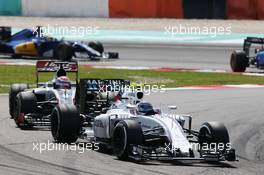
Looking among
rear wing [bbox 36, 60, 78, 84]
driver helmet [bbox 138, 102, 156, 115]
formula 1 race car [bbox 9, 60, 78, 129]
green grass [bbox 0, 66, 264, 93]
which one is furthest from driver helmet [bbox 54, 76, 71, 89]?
green grass [bbox 0, 66, 264, 93]

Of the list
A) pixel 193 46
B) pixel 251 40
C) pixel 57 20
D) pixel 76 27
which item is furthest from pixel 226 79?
pixel 57 20

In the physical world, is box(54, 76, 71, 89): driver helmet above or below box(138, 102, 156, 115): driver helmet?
above

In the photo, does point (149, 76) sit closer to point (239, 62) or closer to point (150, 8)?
point (239, 62)

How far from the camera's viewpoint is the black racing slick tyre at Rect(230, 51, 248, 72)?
28.1m

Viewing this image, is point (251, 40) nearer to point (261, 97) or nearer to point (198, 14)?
point (261, 97)

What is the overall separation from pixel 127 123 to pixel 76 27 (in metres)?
32.8

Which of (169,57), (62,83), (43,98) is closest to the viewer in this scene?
(62,83)

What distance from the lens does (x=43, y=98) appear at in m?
15.1

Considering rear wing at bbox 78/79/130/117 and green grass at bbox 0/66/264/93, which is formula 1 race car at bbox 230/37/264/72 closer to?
green grass at bbox 0/66/264/93

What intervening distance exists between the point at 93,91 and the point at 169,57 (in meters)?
20.3

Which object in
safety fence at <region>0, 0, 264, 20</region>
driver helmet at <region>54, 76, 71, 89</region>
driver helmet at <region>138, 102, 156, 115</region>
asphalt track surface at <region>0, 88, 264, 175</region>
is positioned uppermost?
safety fence at <region>0, 0, 264, 20</region>

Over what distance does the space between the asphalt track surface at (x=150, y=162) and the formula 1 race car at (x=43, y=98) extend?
0.91 feet

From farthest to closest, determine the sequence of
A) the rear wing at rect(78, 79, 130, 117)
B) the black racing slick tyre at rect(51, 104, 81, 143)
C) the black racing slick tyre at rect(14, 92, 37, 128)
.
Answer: the black racing slick tyre at rect(14, 92, 37, 128), the rear wing at rect(78, 79, 130, 117), the black racing slick tyre at rect(51, 104, 81, 143)

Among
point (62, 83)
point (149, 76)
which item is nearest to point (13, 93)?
point (62, 83)
